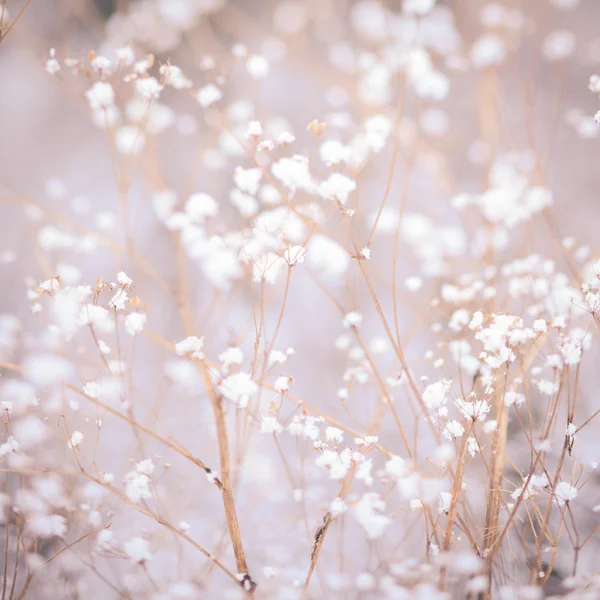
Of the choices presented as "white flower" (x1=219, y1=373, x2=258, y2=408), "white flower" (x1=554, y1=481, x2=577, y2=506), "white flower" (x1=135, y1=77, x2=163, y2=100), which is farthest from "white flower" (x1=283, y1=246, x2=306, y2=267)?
"white flower" (x1=554, y1=481, x2=577, y2=506)

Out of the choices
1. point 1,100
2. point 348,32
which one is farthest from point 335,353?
point 1,100

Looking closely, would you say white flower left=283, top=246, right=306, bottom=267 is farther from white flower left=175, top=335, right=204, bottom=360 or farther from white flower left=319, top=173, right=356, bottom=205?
white flower left=175, top=335, right=204, bottom=360

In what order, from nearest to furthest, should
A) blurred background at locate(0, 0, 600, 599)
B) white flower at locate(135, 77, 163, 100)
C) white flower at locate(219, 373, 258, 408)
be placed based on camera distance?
1. white flower at locate(219, 373, 258, 408)
2. white flower at locate(135, 77, 163, 100)
3. blurred background at locate(0, 0, 600, 599)

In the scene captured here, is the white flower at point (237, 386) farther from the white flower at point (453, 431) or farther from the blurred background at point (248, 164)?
the blurred background at point (248, 164)

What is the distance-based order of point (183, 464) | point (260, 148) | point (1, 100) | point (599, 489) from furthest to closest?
point (1, 100) → point (183, 464) → point (599, 489) → point (260, 148)

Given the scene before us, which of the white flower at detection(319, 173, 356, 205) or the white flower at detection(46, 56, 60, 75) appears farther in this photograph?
the white flower at detection(46, 56, 60, 75)

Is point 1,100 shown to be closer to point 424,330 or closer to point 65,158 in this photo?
point 65,158

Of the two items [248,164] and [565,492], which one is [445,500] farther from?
[248,164]

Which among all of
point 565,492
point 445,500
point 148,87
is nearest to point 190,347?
point 148,87

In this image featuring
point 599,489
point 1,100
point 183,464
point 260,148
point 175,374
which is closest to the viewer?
point 260,148

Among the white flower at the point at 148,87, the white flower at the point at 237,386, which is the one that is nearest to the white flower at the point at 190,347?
the white flower at the point at 237,386

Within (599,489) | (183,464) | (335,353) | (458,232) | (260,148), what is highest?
(458,232)
